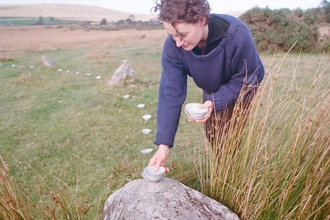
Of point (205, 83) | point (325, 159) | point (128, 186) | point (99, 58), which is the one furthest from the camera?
point (99, 58)

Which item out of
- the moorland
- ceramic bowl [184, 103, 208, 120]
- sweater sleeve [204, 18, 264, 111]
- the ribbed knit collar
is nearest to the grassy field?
the moorland

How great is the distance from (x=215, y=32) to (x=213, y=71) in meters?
0.29

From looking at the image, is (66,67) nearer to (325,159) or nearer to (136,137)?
(136,137)

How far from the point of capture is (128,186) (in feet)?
6.45

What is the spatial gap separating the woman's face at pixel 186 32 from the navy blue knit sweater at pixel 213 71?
0.20m

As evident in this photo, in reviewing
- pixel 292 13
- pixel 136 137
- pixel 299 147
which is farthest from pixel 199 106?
pixel 292 13

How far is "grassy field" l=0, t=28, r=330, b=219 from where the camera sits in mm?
1946

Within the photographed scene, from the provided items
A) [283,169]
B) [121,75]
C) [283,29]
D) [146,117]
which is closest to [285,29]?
[283,29]

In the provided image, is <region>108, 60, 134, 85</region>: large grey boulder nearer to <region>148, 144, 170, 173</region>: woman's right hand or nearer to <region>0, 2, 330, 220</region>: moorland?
<region>0, 2, 330, 220</region>: moorland

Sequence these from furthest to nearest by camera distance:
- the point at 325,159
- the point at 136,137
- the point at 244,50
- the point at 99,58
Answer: the point at 99,58 → the point at 136,137 → the point at 244,50 → the point at 325,159

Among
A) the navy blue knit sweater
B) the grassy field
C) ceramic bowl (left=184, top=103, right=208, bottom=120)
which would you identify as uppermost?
the navy blue knit sweater

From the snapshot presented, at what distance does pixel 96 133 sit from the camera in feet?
15.8

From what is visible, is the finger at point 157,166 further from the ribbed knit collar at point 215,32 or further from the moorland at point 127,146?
the ribbed knit collar at point 215,32

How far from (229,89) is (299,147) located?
2.15 feet
